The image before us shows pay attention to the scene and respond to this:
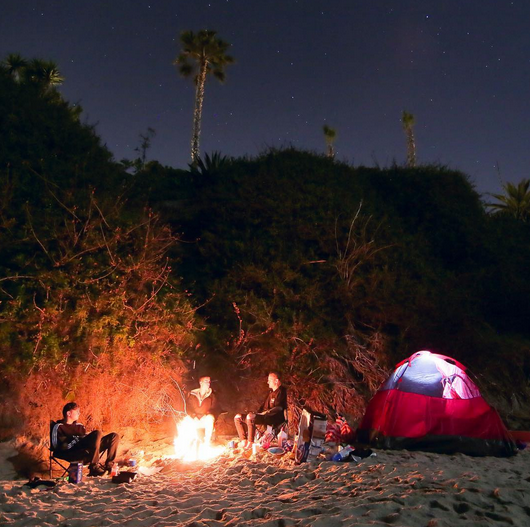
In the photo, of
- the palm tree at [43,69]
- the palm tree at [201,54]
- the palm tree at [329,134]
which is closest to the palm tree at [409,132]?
the palm tree at [329,134]

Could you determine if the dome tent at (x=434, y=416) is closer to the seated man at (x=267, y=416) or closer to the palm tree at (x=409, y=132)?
the seated man at (x=267, y=416)

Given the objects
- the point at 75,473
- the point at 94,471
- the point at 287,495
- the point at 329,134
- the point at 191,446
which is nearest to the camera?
the point at 287,495

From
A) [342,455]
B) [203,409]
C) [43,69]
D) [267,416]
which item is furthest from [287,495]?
[43,69]

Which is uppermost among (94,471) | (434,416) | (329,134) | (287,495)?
(329,134)

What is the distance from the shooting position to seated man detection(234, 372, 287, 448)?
6809 mm

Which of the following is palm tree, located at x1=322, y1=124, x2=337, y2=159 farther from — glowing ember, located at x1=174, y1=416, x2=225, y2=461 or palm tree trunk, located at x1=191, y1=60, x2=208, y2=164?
glowing ember, located at x1=174, y1=416, x2=225, y2=461

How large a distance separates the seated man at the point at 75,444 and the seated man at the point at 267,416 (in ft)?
6.41

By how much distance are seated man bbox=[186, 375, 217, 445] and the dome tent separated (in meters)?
2.65

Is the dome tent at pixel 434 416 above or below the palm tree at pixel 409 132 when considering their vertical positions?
below

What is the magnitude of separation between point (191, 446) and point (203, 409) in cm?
62

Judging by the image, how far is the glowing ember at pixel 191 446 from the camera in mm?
6398

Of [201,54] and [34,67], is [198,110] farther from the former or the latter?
[34,67]

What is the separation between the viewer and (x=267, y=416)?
705 centimetres

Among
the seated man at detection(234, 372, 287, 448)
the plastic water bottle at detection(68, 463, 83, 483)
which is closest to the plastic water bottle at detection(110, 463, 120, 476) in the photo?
the plastic water bottle at detection(68, 463, 83, 483)
